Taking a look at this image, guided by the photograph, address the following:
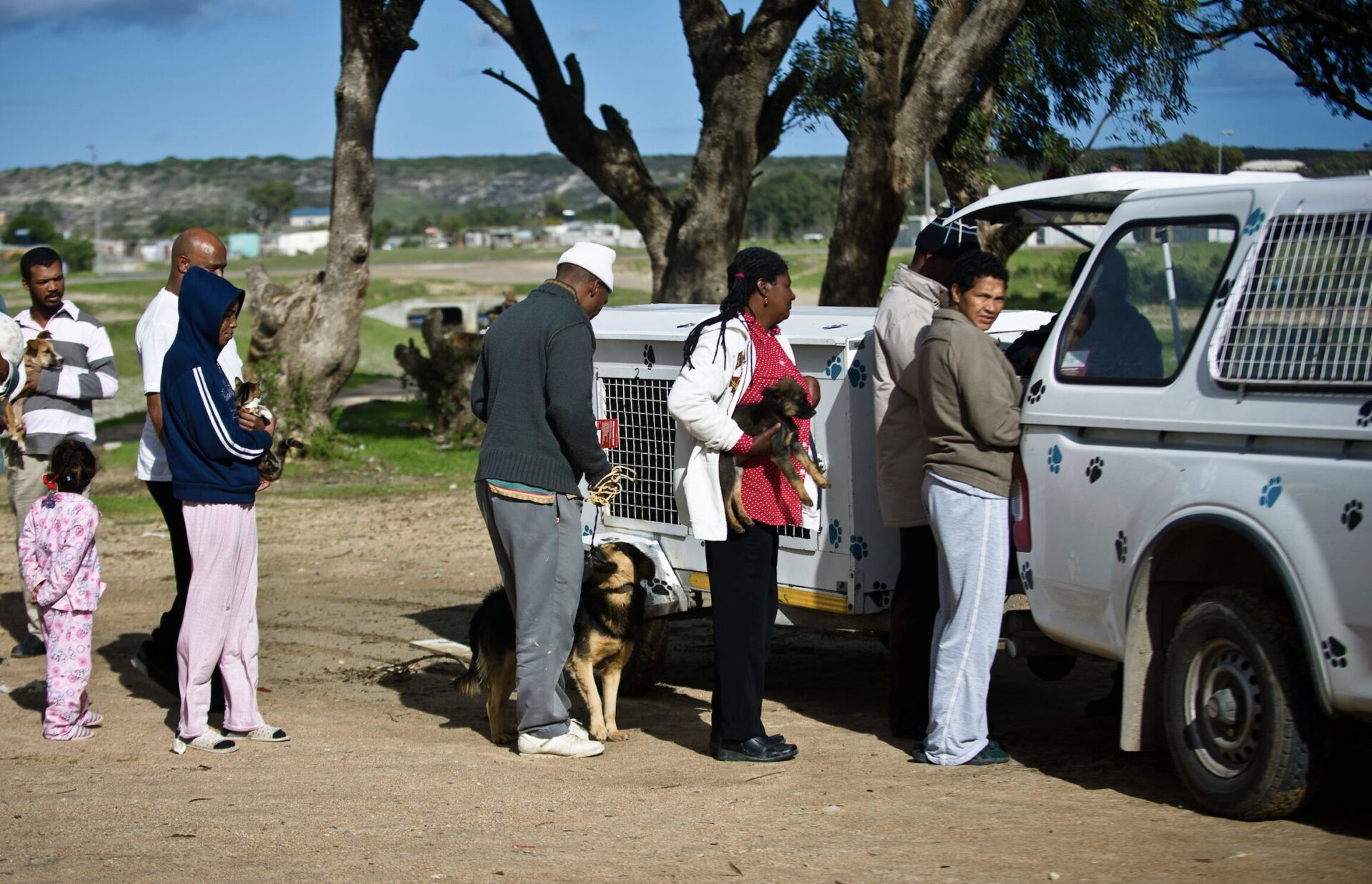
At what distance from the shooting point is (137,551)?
41.8 ft

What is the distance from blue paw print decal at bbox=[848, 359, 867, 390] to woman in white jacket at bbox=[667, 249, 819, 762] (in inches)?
15.9

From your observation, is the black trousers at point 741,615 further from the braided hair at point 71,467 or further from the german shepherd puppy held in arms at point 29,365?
the german shepherd puppy held in arms at point 29,365

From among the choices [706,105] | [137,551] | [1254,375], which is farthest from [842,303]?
[1254,375]

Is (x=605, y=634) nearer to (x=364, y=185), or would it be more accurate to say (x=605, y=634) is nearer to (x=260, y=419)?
(x=260, y=419)

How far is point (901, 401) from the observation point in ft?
21.1

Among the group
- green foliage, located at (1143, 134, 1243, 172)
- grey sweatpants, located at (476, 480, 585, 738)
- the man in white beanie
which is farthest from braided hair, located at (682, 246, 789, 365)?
green foliage, located at (1143, 134, 1243, 172)

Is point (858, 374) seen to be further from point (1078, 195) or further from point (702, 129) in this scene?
point (702, 129)

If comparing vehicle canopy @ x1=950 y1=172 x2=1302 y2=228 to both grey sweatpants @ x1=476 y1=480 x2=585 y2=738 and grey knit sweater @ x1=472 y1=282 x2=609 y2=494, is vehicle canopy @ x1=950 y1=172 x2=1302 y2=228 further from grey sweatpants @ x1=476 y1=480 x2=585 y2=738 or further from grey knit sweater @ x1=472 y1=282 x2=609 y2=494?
grey sweatpants @ x1=476 y1=480 x2=585 y2=738

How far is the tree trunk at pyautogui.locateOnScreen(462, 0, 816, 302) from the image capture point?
16.0 m

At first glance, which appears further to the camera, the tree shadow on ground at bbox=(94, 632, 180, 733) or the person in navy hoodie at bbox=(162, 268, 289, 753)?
the tree shadow on ground at bbox=(94, 632, 180, 733)

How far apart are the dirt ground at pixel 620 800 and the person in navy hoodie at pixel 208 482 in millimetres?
414

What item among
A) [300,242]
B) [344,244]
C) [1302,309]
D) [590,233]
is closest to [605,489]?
[1302,309]

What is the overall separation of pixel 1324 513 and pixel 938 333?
1.82 meters

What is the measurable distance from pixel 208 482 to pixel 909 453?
10.0ft
